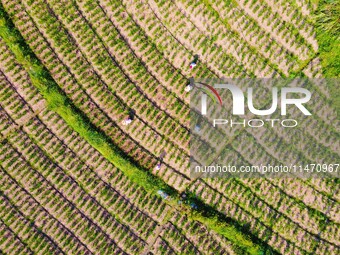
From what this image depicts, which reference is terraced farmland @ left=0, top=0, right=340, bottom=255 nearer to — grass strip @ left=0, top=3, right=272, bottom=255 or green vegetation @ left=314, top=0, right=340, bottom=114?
grass strip @ left=0, top=3, right=272, bottom=255

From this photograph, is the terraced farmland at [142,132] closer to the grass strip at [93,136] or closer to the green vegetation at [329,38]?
the grass strip at [93,136]

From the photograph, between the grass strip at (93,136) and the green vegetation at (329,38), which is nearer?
the green vegetation at (329,38)

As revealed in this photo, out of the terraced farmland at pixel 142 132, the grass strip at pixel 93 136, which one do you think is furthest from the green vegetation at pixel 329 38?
the grass strip at pixel 93 136

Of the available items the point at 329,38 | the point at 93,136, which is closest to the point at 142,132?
the point at 93,136

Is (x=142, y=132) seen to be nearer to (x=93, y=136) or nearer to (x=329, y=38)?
(x=93, y=136)

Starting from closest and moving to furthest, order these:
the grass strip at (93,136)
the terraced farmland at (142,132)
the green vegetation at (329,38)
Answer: the green vegetation at (329,38) → the grass strip at (93,136) → the terraced farmland at (142,132)

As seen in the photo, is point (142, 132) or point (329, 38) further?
point (142, 132)
